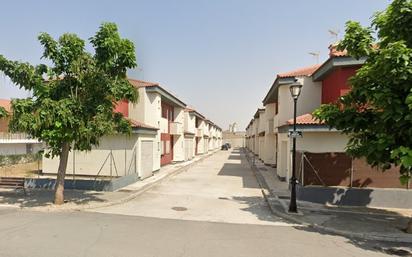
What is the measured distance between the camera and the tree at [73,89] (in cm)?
1063

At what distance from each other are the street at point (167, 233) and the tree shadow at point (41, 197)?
992 millimetres

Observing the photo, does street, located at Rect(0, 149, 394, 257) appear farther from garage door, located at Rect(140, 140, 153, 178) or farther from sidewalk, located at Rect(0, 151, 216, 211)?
garage door, located at Rect(140, 140, 153, 178)

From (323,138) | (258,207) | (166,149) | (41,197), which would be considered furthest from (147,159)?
(323,138)

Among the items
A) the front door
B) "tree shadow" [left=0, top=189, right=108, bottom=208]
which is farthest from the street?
the front door

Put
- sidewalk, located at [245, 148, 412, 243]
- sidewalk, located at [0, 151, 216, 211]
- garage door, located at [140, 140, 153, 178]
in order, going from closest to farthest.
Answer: sidewalk, located at [245, 148, 412, 243] < sidewalk, located at [0, 151, 216, 211] < garage door, located at [140, 140, 153, 178]

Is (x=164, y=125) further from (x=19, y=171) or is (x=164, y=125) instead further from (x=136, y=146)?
(x=19, y=171)

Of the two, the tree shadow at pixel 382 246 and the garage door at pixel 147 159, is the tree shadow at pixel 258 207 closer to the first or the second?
the tree shadow at pixel 382 246

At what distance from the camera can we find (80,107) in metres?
10.9

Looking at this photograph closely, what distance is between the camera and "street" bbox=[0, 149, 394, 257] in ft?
23.5

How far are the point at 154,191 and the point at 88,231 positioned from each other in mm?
7050

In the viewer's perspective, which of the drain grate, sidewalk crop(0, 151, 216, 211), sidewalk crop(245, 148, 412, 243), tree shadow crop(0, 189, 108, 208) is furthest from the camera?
tree shadow crop(0, 189, 108, 208)

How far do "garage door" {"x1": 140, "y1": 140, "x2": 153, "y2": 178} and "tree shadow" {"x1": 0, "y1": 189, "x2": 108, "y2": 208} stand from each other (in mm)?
4854

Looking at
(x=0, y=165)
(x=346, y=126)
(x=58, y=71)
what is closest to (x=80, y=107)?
(x=58, y=71)

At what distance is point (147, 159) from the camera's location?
19.8m
